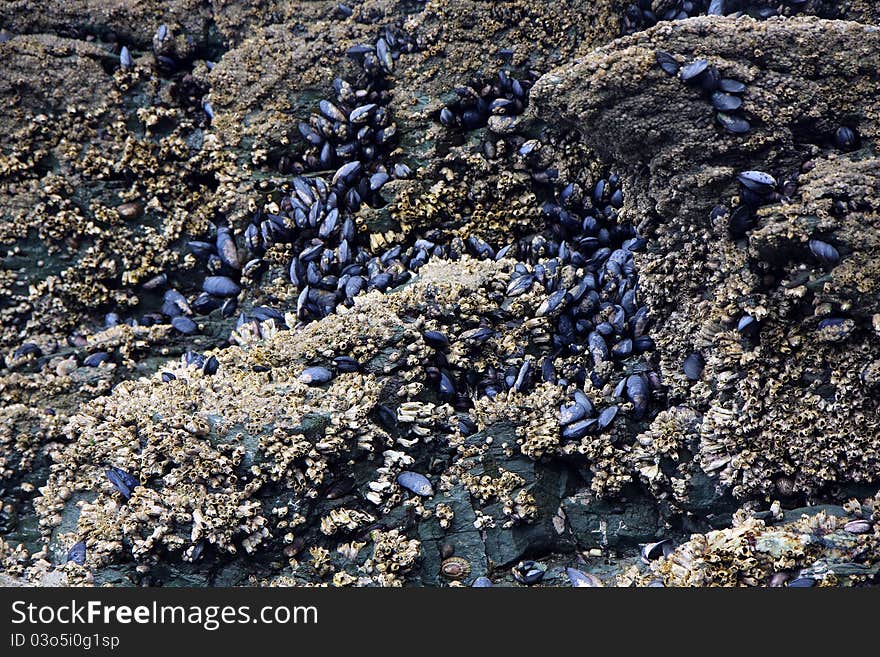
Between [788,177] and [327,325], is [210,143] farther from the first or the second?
[788,177]

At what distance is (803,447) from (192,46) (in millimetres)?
4495

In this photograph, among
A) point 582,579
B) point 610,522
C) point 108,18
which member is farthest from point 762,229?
point 108,18

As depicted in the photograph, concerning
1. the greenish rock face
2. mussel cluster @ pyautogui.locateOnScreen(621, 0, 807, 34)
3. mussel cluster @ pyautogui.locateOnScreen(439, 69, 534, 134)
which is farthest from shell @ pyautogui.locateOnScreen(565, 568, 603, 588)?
mussel cluster @ pyautogui.locateOnScreen(621, 0, 807, 34)

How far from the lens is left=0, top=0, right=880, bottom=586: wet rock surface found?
3750 mm

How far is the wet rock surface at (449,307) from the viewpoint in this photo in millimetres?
3750

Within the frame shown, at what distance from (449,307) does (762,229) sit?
5.10ft

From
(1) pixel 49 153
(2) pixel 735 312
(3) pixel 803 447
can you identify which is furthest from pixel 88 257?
(3) pixel 803 447

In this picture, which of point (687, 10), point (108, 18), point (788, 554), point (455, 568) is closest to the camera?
point (788, 554)

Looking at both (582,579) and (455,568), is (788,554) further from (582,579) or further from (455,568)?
(455,568)

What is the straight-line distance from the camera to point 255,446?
3.87 m

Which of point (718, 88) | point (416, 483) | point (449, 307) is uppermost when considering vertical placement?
point (718, 88)

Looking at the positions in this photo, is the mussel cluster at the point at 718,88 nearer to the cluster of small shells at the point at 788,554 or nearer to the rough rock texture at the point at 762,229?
the rough rock texture at the point at 762,229

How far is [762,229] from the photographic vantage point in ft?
12.4

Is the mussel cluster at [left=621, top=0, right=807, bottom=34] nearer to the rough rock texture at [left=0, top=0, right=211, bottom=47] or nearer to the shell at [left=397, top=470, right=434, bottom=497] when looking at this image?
the rough rock texture at [left=0, top=0, right=211, bottom=47]
